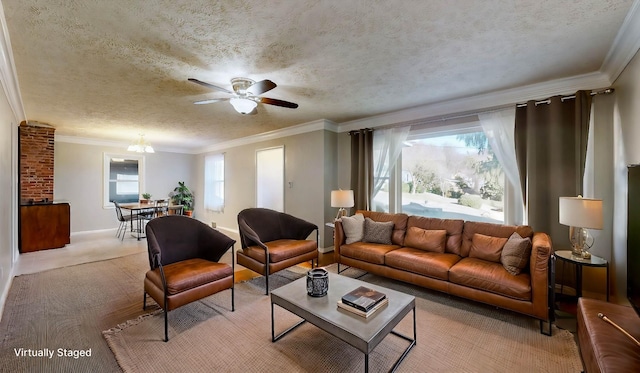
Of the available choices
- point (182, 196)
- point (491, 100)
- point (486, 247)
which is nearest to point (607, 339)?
point (486, 247)

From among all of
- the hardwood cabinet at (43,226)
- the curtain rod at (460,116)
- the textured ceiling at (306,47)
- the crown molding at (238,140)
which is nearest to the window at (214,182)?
the crown molding at (238,140)

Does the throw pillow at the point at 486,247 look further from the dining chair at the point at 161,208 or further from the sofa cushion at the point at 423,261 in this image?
the dining chair at the point at 161,208

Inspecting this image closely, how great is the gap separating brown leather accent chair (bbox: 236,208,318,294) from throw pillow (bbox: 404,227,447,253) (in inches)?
52.7

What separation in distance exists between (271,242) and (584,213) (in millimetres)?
3409

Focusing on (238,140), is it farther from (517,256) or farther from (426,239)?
(517,256)

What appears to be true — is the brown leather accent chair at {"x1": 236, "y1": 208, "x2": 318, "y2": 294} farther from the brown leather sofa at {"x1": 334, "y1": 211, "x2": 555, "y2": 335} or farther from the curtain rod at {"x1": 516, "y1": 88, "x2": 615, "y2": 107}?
the curtain rod at {"x1": 516, "y1": 88, "x2": 615, "y2": 107}

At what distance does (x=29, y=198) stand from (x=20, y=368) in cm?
516

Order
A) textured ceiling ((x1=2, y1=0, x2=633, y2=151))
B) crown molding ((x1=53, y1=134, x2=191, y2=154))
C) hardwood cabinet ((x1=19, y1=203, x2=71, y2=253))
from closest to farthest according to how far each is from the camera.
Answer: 1. textured ceiling ((x1=2, y1=0, x2=633, y2=151))
2. hardwood cabinet ((x1=19, y1=203, x2=71, y2=253))
3. crown molding ((x1=53, y1=134, x2=191, y2=154))

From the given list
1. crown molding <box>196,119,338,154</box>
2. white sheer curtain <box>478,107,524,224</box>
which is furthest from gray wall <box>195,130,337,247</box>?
white sheer curtain <box>478,107,524,224</box>

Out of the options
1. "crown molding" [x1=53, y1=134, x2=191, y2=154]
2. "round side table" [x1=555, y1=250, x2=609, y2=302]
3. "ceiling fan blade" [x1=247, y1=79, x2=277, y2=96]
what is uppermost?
"crown molding" [x1=53, y1=134, x2=191, y2=154]

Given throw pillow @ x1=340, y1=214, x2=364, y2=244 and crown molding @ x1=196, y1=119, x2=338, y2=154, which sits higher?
crown molding @ x1=196, y1=119, x2=338, y2=154

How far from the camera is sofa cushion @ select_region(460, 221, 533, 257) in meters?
2.91

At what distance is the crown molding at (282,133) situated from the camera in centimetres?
503

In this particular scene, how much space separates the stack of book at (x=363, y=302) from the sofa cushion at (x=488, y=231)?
1.75 metres
